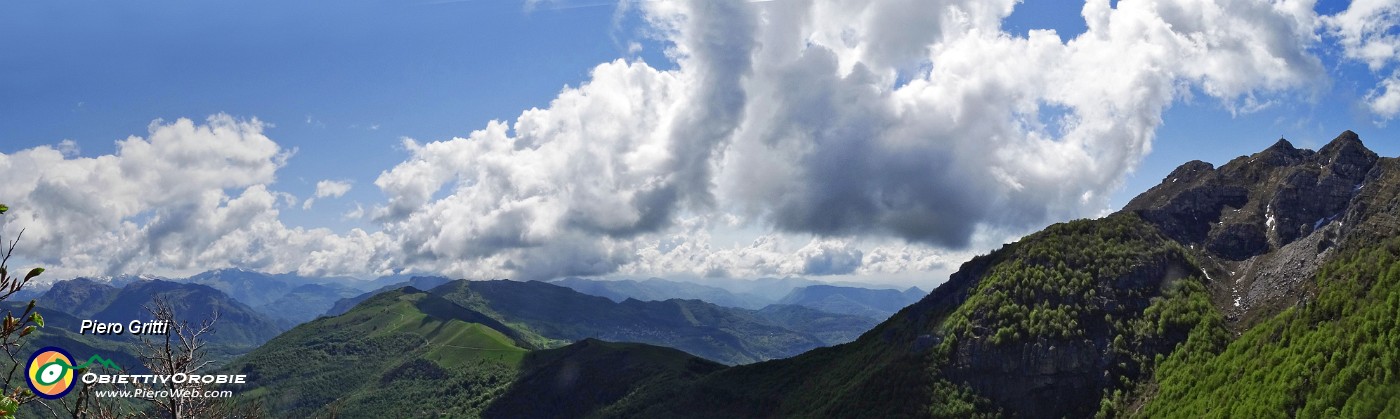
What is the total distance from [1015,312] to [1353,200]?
8757 cm

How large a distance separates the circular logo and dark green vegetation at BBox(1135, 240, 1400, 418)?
505 ft

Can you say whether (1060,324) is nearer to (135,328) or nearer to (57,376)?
(135,328)

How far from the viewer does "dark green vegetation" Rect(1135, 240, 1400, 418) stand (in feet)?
362

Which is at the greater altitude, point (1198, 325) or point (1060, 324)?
point (1198, 325)

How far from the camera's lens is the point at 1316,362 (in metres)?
120

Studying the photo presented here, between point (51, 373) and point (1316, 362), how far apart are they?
549 feet

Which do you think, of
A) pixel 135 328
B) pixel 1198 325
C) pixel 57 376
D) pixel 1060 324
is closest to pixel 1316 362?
pixel 1198 325

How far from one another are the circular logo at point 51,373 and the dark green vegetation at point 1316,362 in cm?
15391

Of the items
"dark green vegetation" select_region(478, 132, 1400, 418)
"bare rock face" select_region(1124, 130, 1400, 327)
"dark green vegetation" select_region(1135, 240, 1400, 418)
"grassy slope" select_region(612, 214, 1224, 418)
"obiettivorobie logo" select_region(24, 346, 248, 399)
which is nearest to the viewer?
"obiettivorobie logo" select_region(24, 346, 248, 399)

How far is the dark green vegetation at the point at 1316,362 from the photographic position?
11044 cm

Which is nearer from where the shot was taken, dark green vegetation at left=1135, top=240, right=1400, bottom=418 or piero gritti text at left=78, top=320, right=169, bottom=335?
piero gritti text at left=78, top=320, right=169, bottom=335

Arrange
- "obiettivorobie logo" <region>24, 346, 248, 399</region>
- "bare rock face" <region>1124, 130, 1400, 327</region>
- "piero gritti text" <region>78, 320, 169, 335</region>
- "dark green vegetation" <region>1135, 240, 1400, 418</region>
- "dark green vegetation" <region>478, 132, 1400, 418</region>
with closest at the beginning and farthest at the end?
1. "obiettivorobie logo" <region>24, 346, 248, 399</region>
2. "piero gritti text" <region>78, 320, 169, 335</region>
3. "dark green vegetation" <region>1135, 240, 1400, 418</region>
4. "dark green vegetation" <region>478, 132, 1400, 418</region>
5. "bare rock face" <region>1124, 130, 1400, 327</region>

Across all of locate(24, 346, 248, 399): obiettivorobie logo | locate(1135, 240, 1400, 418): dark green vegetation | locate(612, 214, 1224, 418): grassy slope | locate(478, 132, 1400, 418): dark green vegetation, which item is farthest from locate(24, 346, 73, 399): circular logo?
locate(612, 214, 1224, 418): grassy slope

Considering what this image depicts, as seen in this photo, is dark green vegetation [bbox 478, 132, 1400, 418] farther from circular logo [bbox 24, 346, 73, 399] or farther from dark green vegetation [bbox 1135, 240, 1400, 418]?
circular logo [bbox 24, 346, 73, 399]
